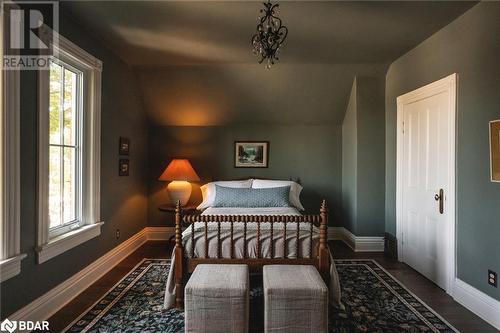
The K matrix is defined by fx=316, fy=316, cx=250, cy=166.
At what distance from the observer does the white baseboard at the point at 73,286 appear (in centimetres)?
236

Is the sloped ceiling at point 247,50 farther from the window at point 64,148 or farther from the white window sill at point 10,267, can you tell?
the white window sill at point 10,267

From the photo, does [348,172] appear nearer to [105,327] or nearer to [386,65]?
[386,65]

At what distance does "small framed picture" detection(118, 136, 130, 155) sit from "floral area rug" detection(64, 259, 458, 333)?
1.54 meters

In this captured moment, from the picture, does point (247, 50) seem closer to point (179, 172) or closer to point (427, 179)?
point (179, 172)

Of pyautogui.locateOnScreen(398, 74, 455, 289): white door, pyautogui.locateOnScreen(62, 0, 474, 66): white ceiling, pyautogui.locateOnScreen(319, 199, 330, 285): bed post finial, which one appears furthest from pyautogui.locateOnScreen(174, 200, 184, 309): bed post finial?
pyautogui.locateOnScreen(398, 74, 455, 289): white door

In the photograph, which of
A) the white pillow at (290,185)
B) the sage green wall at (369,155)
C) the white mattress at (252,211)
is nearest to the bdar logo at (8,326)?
the white mattress at (252,211)

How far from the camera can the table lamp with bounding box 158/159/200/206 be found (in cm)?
463

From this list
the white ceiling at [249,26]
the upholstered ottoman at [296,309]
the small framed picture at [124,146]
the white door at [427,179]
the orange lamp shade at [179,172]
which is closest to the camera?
the upholstered ottoman at [296,309]

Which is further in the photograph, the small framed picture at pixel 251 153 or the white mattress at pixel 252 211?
the small framed picture at pixel 251 153

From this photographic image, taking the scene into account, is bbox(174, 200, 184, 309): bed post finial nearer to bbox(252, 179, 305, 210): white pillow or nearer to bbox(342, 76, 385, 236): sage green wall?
bbox(252, 179, 305, 210): white pillow

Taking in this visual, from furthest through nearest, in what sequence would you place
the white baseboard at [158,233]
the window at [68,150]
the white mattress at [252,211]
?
the white baseboard at [158,233] → the white mattress at [252,211] → the window at [68,150]

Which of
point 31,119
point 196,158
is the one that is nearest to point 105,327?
point 31,119

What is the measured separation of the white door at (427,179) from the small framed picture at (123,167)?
3566 millimetres

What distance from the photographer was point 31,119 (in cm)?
235
